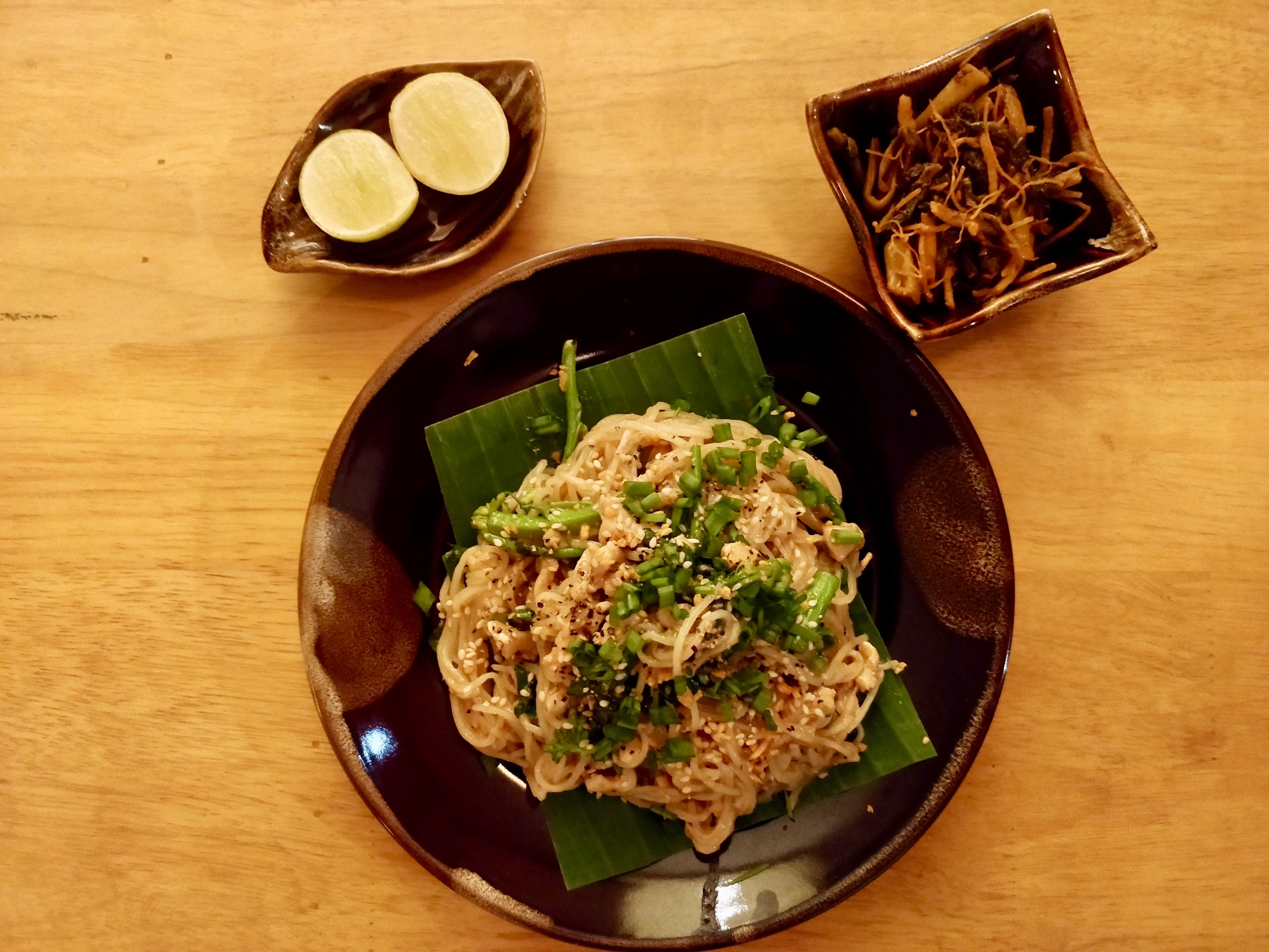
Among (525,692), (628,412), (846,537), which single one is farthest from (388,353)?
(846,537)

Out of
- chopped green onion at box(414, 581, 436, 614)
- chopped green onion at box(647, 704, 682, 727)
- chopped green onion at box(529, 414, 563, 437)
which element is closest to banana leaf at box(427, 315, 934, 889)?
chopped green onion at box(529, 414, 563, 437)

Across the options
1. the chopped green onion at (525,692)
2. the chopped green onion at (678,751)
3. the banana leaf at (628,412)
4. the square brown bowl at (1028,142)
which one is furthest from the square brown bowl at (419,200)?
the chopped green onion at (678,751)

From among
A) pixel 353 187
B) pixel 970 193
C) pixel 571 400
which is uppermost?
pixel 353 187

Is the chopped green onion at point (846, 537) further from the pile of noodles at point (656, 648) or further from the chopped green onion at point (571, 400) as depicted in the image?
the chopped green onion at point (571, 400)

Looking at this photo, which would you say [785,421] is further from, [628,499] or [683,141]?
[683,141]

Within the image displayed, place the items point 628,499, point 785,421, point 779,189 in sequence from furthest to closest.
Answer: point 779,189 → point 785,421 → point 628,499

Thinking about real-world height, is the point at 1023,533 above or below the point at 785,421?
below

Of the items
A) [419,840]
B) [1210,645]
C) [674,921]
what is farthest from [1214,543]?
[419,840]

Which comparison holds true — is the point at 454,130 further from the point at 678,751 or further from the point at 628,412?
the point at 678,751
